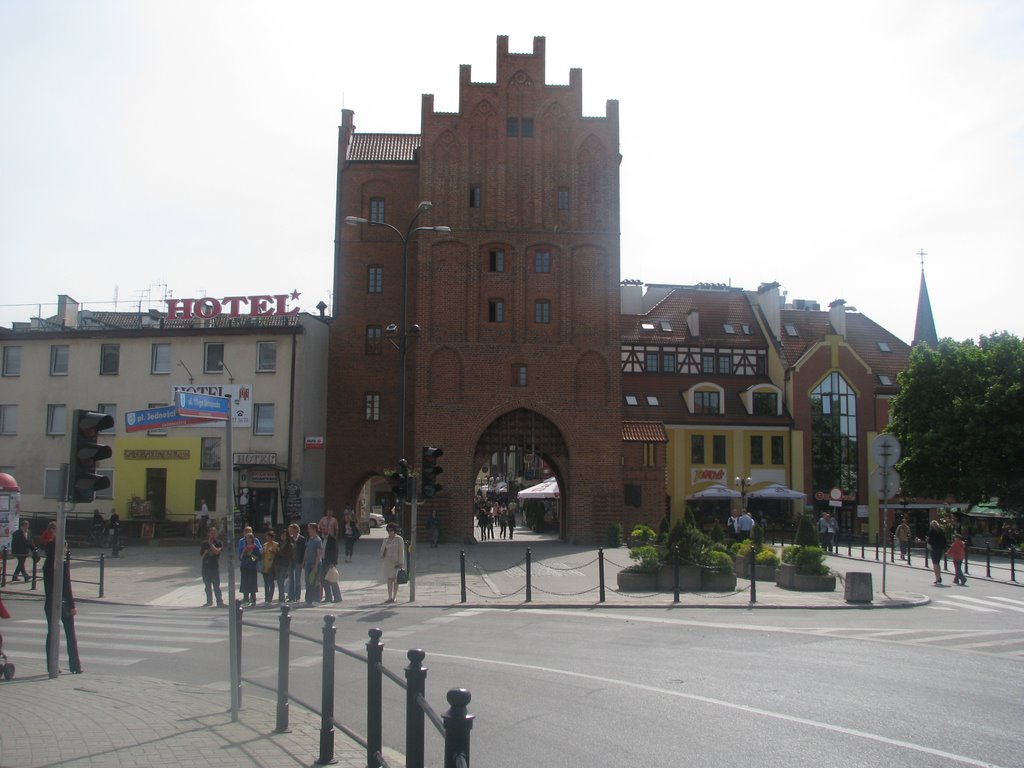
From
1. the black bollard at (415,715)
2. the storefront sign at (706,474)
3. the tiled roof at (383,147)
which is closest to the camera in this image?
the black bollard at (415,715)

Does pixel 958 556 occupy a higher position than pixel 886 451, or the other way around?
pixel 886 451

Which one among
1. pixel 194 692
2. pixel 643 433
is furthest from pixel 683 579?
pixel 643 433

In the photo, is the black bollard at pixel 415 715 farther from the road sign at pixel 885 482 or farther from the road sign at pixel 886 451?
the road sign at pixel 886 451

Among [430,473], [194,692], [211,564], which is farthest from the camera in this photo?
[430,473]

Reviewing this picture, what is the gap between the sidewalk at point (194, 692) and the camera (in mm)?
7855

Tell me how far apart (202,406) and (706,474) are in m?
52.5

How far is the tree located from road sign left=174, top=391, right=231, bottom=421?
46644mm

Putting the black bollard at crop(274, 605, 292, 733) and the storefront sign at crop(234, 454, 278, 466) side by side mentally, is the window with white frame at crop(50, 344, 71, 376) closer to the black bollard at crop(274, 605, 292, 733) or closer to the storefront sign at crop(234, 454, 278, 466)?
the storefront sign at crop(234, 454, 278, 466)

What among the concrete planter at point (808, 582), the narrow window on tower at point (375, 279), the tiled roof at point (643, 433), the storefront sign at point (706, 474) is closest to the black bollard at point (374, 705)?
the concrete planter at point (808, 582)

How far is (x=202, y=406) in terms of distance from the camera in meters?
8.98

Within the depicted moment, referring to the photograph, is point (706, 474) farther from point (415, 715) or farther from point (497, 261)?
point (415, 715)

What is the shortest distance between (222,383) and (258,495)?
17.1 feet

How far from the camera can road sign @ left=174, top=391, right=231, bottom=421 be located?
8.73 m

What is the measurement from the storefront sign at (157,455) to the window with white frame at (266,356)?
484 cm
